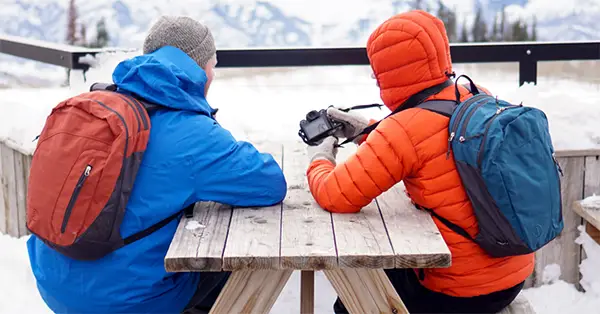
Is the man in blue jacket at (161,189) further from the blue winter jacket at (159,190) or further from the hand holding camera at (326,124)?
the hand holding camera at (326,124)

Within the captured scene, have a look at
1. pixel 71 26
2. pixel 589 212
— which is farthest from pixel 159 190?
pixel 71 26

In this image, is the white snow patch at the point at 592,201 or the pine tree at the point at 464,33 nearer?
the white snow patch at the point at 592,201

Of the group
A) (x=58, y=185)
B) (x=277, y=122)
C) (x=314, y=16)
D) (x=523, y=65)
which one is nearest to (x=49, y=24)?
(x=314, y=16)

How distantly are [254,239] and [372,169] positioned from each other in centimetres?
45

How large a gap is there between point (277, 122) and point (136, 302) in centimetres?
304

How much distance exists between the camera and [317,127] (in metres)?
2.93

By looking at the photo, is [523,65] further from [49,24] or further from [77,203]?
[49,24]

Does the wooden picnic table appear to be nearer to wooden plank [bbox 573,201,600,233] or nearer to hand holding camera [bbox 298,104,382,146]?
hand holding camera [bbox 298,104,382,146]

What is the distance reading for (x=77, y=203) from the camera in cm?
237

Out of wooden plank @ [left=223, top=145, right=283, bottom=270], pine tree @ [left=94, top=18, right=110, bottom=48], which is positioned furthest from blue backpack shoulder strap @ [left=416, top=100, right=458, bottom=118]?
pine tree @ [left=94, top=18, right=110, bottom=48]

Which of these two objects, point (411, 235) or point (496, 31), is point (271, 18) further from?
point (411, 235)

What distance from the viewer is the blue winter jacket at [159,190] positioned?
2.49 m

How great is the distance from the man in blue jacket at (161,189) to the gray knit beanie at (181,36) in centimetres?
12

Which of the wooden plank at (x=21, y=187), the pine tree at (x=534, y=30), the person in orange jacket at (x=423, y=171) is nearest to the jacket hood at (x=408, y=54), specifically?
the person in orange jacket at (x=423, y=171)
